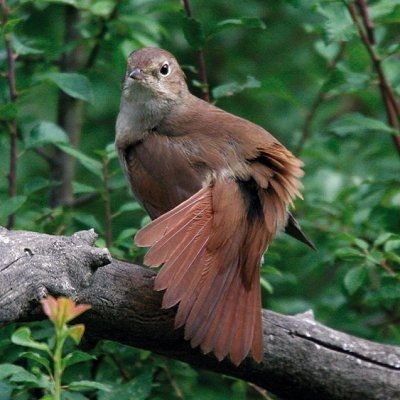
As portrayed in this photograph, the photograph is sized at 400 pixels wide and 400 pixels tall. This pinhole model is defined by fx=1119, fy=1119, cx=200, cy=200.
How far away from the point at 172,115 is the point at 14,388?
68.2 inches

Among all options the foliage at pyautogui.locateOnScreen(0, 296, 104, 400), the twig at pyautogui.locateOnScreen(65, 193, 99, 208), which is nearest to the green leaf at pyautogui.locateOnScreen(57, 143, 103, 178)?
the twig at pyautogui.locateOnScreen(65, 193, 99, 208)

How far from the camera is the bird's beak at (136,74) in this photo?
5070 mm

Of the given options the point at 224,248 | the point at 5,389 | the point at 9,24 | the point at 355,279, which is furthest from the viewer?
the point at 355,279

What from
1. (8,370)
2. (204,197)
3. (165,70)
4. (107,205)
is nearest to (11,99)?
(107,205)

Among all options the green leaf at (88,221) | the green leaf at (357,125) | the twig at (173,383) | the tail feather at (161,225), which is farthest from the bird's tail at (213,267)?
the green leaf at (357,125)

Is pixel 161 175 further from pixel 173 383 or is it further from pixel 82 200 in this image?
pixel 82 200

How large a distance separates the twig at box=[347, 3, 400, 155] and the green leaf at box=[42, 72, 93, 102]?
125 cm

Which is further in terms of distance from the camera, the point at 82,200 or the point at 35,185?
the point at 82,200

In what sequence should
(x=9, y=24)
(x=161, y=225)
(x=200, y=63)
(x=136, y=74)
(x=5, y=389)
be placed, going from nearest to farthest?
(x=5, y=389), (x=161, y=225), (x=9, y=24), (x=136, y=74), (x=200, y=63)

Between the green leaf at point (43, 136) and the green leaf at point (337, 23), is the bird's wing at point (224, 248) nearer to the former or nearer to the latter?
the green leaf at point (337, 23)

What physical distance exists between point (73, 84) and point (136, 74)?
0.29m

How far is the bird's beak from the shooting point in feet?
16.6

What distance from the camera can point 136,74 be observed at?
16.7 ft

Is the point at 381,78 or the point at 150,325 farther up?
the point at 381,78
